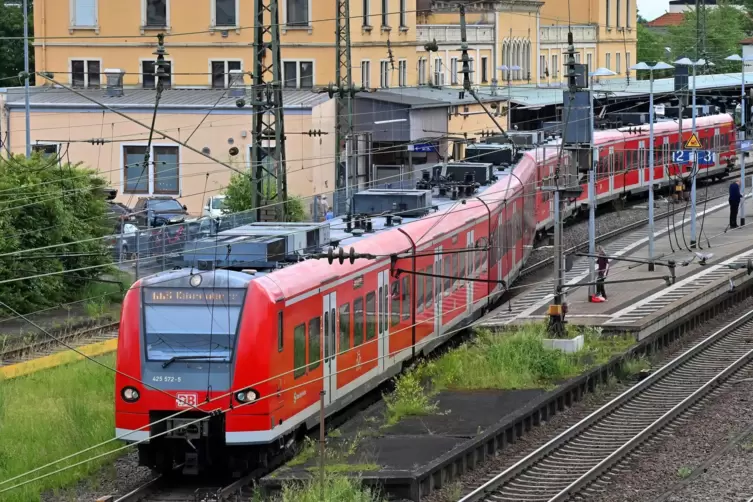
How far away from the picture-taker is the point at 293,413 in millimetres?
17812

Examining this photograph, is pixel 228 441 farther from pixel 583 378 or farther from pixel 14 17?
pixel 14 17

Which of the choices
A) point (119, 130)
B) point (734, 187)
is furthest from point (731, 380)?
point (119, 130)

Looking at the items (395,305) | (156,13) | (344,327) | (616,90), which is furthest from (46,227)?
(616,90)

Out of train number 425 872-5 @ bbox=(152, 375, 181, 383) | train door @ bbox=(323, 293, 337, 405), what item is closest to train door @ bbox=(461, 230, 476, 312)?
train door @ bbox=(323, 293, 337, 405)

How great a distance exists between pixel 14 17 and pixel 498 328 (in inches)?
2212

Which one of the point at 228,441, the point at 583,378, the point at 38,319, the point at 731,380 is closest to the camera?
the point at 228,441

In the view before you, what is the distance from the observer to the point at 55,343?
27.4 meters

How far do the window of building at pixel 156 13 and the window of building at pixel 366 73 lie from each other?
7.78 meters

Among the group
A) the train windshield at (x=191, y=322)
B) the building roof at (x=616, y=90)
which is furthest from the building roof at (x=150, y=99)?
the train windshield at (x=191, y=322)

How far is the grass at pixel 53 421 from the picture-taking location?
17.8 meters

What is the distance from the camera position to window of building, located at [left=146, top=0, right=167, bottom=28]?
185 feet

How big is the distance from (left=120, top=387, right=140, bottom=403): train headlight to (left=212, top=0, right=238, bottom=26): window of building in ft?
132

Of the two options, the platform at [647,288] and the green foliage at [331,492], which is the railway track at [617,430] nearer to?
the platform at [647,288]

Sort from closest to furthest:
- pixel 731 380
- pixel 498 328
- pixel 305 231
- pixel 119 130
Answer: pixel 305 231
pixel 731 380
pixel 498 328
pixel 119 130
